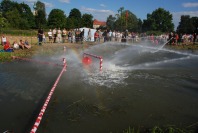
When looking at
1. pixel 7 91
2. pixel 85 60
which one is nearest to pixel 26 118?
pixel 7 91

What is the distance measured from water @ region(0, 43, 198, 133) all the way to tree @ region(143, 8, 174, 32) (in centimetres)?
11754

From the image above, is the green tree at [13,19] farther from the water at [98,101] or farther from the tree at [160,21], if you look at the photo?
the water at [98,101]

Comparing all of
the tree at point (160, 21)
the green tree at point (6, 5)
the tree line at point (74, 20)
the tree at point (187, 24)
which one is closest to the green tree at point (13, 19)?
the tree line at point (74, 20)

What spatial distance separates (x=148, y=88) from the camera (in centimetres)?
1159

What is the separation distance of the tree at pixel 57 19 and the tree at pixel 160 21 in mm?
48866

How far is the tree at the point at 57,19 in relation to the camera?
373 feet

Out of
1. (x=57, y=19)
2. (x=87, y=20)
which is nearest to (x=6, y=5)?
(x=57, y=19)

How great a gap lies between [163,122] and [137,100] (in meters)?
2.23

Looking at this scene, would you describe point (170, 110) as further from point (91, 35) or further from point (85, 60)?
point (91, 35)

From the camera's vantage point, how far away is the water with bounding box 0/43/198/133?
731 centimetres

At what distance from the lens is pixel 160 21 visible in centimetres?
12706

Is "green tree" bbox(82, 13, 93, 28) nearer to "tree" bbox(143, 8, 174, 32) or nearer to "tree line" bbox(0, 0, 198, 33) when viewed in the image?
"tree line" bbox(0, 0, 198, 33)

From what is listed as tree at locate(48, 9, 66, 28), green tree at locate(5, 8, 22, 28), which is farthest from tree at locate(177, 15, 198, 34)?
green tree at locate(5, 8, 22, 28)

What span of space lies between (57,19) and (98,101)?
110m
